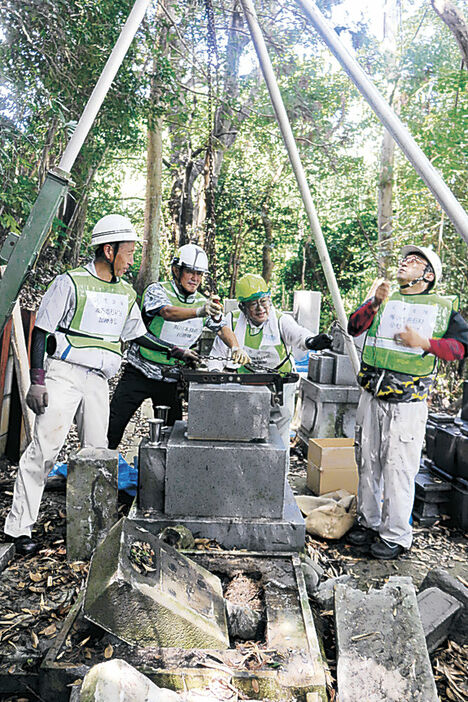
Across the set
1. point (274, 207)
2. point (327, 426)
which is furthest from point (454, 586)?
point (274, 207)

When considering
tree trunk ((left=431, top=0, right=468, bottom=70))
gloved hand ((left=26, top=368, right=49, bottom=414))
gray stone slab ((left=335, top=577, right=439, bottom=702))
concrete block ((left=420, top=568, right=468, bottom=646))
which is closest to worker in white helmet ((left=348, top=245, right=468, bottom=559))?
concrete block ((left=420, top=568, right=468, bottom=646))

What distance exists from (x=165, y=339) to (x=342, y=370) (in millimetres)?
2793

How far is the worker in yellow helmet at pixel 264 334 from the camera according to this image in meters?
4.97

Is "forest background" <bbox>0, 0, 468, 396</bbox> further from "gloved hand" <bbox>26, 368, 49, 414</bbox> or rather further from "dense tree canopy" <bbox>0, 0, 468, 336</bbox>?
"gloved hand" <bbox>26, 368, 49, 414</bbox>

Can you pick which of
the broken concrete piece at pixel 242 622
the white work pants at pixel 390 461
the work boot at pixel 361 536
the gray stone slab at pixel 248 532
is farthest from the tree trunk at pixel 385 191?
the broken concrete piece at pixel 242 622

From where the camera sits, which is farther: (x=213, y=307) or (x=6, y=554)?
(x=213, y=307)

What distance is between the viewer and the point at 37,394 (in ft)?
13.0

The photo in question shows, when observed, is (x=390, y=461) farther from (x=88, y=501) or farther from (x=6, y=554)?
(x=6, y=554)

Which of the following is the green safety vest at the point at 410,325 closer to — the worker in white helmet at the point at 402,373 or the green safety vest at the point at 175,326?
the worker in white helmet at the point at 402,373

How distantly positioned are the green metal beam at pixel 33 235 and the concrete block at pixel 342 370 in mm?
4451

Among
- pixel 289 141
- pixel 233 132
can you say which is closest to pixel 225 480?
pixel 289 141

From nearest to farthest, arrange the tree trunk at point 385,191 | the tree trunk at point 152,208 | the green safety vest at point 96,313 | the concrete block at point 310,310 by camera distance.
A: the green safety vest at point 96,313
the tree trunk at point 152,208
the concrete block at point 310,310
the tree trunk at point 385,191

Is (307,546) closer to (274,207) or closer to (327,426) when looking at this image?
(327,426)

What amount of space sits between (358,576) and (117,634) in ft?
7.26
